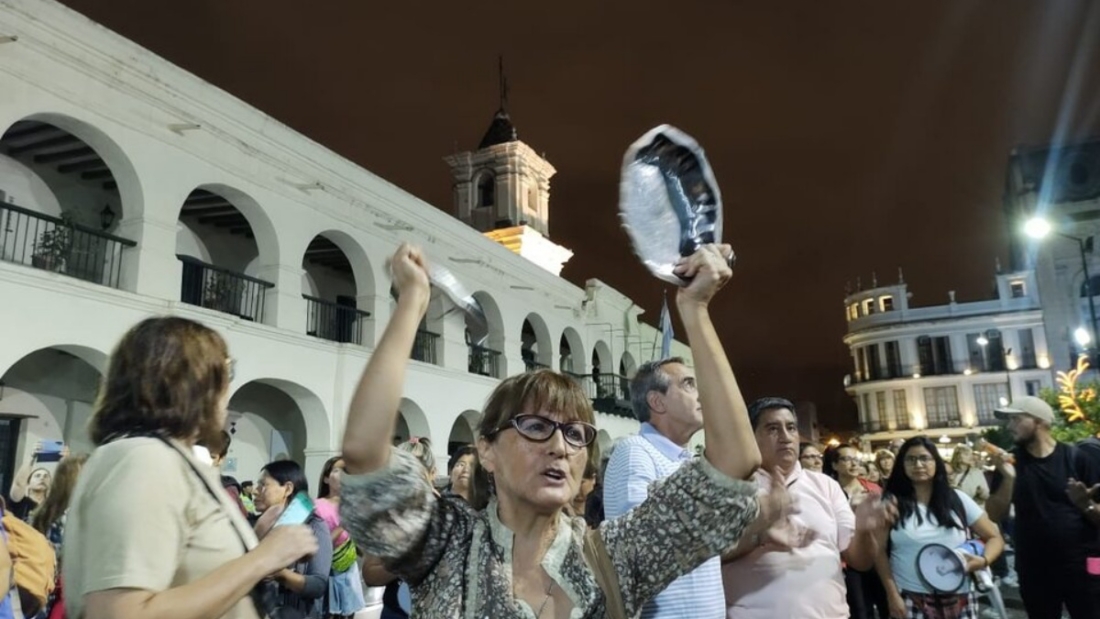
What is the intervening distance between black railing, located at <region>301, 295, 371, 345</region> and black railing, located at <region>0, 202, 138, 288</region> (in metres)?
4.85

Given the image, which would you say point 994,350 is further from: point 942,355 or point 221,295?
point 221,295

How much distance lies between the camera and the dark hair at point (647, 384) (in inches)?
147

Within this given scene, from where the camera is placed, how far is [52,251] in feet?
36.3

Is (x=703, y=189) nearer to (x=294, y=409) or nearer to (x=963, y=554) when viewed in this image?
(x=963, y=554)

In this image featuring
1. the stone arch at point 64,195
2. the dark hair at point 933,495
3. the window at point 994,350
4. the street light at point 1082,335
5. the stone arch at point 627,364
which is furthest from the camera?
the window at point 994,350

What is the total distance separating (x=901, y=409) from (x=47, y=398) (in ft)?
175

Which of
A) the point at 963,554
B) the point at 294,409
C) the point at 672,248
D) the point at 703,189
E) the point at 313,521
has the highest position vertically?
the point at 294,409

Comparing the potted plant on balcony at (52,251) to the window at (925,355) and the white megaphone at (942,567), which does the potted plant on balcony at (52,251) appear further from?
the window at (925,355)

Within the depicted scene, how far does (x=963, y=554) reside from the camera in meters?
4.35

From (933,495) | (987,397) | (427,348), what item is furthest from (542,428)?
(987,397)

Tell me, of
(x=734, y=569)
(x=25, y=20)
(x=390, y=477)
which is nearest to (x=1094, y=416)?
(x=734, y=569)

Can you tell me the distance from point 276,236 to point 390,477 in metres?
13.1

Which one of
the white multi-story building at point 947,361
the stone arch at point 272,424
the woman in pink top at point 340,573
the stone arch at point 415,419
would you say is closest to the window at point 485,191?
the stone arch at point 415,419

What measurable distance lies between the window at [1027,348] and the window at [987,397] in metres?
1.93
